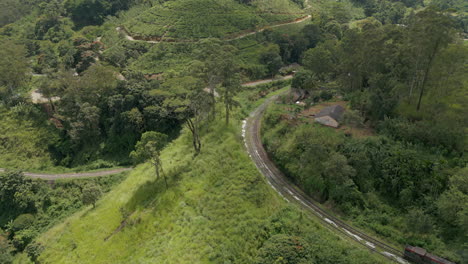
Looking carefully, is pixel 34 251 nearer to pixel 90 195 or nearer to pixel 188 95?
pixel 90 195

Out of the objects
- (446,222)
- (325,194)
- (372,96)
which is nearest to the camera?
(446,222)

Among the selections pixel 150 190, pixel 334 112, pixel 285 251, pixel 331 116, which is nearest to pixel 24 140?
pixel 150 190

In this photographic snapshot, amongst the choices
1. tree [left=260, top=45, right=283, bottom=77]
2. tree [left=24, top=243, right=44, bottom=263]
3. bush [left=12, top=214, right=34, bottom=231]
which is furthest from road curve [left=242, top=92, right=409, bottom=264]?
bush [left=12, top=214, right=34, bottom=231]

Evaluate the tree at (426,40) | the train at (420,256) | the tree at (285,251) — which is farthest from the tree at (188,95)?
the tree at (426,40)

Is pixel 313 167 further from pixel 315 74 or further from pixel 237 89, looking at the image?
pixel 315 74

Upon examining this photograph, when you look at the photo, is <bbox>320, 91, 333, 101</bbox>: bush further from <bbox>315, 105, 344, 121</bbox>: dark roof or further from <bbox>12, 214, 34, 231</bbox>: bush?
<bbox>12, 214, 34, 231</bbox>: bush

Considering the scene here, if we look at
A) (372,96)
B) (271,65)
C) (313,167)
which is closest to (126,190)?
(313,167)
